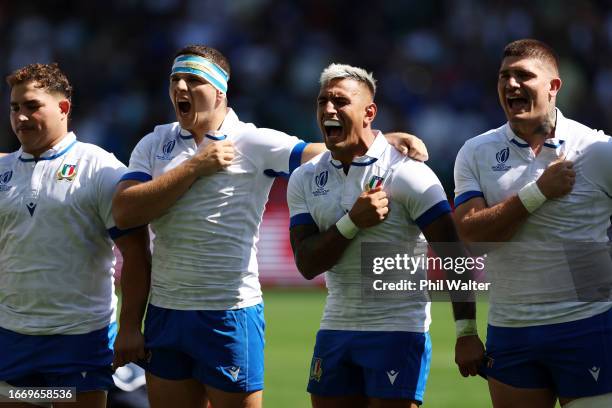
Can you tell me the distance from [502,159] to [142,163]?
5.92 ft

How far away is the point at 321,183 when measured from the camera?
18.7ft

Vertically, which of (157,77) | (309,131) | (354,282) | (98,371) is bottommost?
(98,371)

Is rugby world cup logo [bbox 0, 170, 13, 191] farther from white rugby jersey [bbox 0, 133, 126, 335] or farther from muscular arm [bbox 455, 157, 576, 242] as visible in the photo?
muscular arm [bbox 455, 157, 576, 242]

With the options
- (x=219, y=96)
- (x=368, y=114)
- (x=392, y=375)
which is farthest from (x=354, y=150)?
(x=392, y=375)

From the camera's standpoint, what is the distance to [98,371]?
19.2ft

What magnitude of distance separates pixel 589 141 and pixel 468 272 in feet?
2.75

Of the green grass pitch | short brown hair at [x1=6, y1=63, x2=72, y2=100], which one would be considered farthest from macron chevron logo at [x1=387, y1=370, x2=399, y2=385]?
the green grass pitch

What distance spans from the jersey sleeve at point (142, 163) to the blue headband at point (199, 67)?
395 millimetres

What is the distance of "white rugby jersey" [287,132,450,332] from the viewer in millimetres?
5438

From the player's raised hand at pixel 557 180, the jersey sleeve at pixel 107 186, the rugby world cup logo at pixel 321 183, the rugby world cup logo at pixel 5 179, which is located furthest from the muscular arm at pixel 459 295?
the rugby world cup logo at pixel 5 179

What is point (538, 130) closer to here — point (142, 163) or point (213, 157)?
point (213, 157)

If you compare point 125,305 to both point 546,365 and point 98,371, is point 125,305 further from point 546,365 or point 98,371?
point 546,365

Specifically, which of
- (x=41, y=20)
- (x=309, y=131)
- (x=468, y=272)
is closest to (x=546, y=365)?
(x=468, y=272)

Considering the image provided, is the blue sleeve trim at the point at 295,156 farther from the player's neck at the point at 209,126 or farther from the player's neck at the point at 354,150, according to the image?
the player's neck at the point at 209,126
